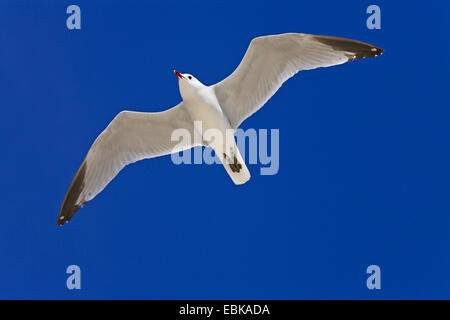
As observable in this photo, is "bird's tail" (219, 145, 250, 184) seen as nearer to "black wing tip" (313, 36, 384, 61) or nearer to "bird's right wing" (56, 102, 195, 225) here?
"bird's right wing" (56, 102, 195, 225)

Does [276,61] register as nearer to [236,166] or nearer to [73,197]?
[236,166]

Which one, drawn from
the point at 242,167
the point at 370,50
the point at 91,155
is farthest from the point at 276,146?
the point at 91,155

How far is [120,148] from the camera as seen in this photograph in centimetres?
617

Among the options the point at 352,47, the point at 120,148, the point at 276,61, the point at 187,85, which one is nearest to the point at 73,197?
the point at 120,148

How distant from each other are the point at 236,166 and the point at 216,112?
540mm

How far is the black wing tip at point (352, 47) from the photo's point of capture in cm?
551

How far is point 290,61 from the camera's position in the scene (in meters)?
5.69

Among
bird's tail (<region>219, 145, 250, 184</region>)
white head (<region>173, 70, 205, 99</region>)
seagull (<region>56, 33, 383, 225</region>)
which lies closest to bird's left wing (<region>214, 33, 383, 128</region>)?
seagull (<region>56, 33, 383, 225</region>)

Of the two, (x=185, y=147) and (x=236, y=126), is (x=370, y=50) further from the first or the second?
(x=185, y=147)

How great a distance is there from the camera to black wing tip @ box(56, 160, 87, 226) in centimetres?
617

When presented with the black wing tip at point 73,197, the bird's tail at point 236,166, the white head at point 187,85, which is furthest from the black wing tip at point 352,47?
the black wing tip at point 73,197

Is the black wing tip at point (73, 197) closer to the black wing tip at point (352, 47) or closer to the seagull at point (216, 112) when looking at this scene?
the seagull at point (216, 112)

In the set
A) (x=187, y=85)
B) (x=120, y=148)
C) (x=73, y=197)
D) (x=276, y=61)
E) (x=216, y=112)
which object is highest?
(x=276, y=61)

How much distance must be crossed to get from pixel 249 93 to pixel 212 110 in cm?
40
